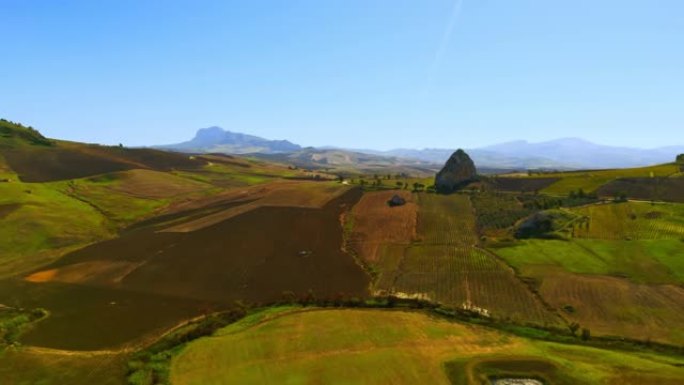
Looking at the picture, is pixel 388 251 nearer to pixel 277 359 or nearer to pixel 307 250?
pixel 307 250


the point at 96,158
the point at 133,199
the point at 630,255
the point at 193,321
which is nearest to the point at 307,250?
the point at 193,321

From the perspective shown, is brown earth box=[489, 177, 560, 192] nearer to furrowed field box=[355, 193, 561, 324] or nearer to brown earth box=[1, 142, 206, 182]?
furrowed field box=[355, 193, 561, 324]

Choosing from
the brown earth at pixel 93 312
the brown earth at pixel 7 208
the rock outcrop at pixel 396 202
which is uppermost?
the rock outcrop at pixel 396 202

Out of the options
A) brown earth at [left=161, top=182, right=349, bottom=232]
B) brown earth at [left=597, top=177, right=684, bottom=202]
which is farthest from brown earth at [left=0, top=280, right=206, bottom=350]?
brown earth at [left=597, top=177, right=684, bottom=202]

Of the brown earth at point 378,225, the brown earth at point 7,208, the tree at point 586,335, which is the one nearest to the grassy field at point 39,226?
the brown earth at point 7,208

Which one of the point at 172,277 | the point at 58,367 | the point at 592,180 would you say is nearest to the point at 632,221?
the point at 592,180

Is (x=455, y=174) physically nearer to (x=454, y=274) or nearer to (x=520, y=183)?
(x=520, y=183)

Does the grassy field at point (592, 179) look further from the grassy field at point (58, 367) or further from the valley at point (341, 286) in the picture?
the grassy field at point (58, 367)
